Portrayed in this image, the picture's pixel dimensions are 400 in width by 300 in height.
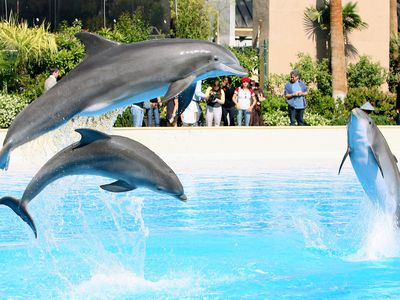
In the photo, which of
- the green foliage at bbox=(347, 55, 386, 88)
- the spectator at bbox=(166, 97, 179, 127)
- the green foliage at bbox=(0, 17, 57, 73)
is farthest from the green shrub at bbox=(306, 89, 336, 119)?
the green foliage at bbox=(0, 17, 57, 73)

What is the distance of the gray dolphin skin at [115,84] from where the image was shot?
6172mm

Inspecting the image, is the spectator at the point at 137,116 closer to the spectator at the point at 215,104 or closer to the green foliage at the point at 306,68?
the spectator at the point at 215,104

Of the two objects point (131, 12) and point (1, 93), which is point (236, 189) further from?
point (131, 12)

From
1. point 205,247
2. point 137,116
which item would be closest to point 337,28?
point 137,116

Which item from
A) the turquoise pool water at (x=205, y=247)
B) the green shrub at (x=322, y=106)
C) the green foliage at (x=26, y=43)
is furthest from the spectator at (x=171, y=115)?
the turquoise pool water at (x=205, y=247)

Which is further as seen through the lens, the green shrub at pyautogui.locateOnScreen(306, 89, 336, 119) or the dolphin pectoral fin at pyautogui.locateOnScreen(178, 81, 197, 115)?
the green shrub at pyautogui.locateOnScreen(306, 89, 336, 119)

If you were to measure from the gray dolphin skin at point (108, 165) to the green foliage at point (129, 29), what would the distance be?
66.0ft

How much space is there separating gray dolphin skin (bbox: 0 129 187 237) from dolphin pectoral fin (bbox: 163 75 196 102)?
81 cm

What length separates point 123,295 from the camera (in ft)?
25.9

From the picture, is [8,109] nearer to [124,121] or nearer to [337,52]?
[124,121]

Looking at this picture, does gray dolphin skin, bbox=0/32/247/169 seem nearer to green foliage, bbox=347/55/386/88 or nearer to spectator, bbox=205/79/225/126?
spectator, bbox=205/79/225/126

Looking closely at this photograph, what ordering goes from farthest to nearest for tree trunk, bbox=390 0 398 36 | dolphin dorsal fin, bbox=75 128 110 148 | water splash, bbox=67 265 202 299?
1. tree trunk, bbox=390 0 398 36
2. water splash, bbox=67 265 202 299
3. dolphin dorsal fin, bbox=75 128 110 148

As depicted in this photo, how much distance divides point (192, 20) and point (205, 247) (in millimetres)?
27545

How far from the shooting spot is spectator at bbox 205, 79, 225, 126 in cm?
2127
